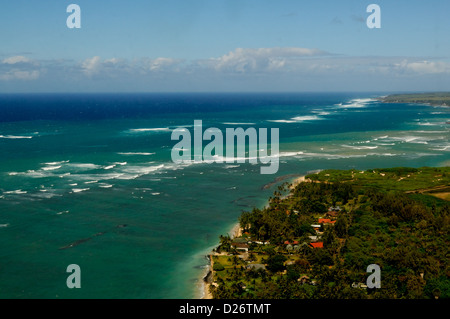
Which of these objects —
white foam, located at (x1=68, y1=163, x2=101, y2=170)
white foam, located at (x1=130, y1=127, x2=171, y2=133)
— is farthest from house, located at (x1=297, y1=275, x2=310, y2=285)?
white foam, located at (x1=130, y1=127, x2=171, y2=133)

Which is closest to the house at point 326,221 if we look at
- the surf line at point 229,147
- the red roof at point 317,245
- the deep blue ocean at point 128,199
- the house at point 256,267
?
the red roof at point 317,245

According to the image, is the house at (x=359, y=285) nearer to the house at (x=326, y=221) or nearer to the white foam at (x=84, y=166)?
the house at (x=326, y=221)

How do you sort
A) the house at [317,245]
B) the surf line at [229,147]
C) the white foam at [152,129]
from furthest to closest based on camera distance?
the white foam at [152,129]
the surf line at [229,147]
the house at [317,245]

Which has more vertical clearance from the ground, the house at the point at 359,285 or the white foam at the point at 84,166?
the white foam at the point at 84,166

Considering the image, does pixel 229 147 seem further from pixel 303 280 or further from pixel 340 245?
pixel 303 280

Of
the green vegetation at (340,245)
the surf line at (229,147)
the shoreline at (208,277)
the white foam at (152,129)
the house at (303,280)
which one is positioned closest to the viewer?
the green vegetation at (340,245)
